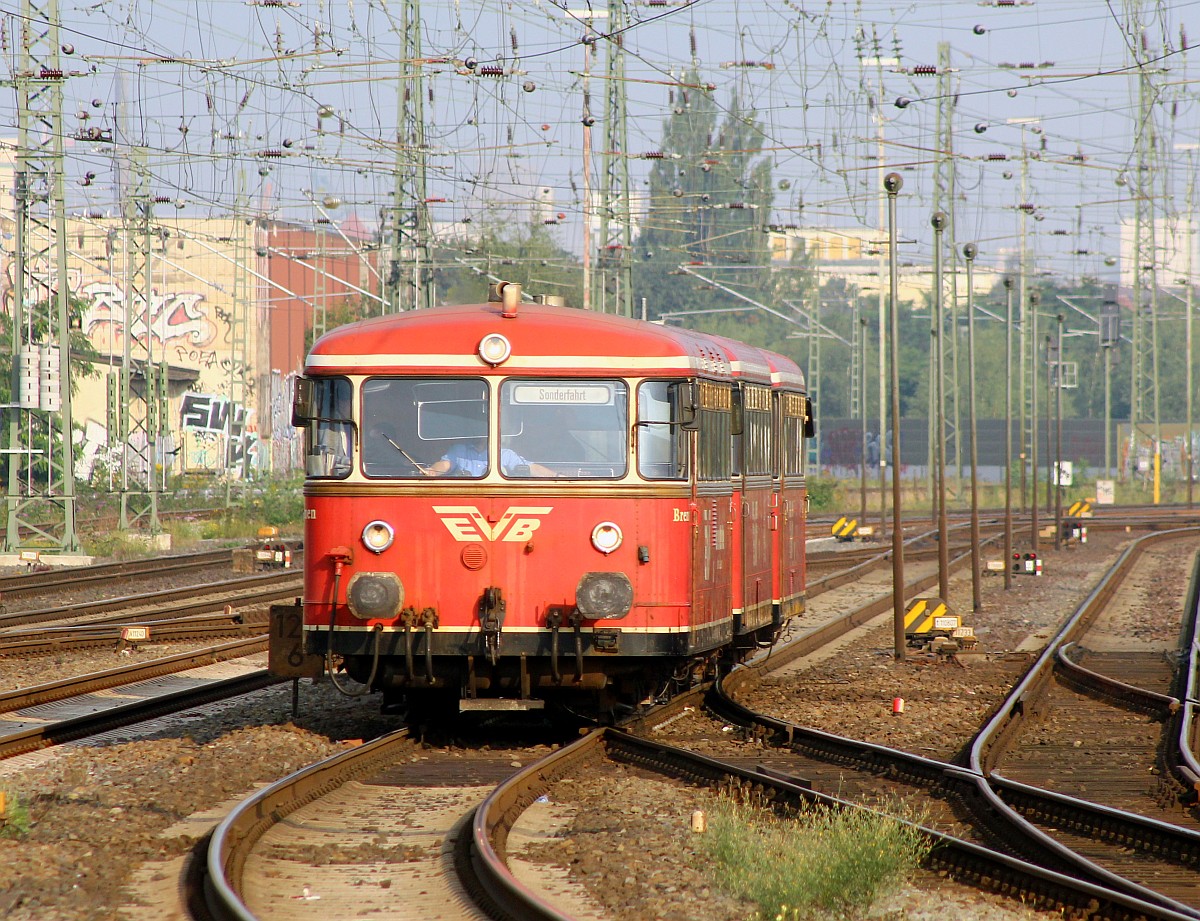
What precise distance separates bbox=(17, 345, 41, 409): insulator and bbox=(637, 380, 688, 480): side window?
1990 centimetres

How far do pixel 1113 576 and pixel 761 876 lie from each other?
25872 mm

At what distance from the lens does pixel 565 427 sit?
1193 cm

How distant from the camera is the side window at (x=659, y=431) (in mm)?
11906

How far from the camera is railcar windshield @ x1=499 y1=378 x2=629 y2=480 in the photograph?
11.9m

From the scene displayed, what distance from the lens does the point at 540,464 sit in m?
11.9

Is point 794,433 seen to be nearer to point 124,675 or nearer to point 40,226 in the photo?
point 124,675

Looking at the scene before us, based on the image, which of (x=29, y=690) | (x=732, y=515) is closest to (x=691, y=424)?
(x=732, y=515)

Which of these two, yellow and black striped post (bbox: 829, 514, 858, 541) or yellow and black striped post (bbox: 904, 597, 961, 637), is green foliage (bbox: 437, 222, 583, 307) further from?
yellow and black striped post (bbox: 904, 597, 961, 637)

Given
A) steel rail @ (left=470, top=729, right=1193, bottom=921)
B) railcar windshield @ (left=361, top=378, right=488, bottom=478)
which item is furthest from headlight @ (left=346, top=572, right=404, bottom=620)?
steel rail @ (left=470, top=729, right=1193, bottom=921)

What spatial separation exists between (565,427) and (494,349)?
75cm

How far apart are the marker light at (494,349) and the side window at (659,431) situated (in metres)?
0.98

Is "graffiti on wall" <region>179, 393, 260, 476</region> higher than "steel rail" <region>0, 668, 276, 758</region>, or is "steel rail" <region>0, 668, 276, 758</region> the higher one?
"graffiti on wall" <region>179, 393, 260, 476</region>

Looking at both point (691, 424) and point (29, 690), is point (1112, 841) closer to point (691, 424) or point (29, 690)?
point (691, 424)

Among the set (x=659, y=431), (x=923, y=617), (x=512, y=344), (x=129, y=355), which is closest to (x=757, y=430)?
(x=659, y=431)
